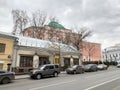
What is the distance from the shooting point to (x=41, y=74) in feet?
65.6

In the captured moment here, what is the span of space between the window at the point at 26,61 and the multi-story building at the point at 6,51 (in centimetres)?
234

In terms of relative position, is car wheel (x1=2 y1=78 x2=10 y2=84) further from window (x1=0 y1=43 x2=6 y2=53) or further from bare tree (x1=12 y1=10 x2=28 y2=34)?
bare tree (x1=12 y1=10 x2=28 y2=34)

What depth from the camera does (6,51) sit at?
24.2 metres

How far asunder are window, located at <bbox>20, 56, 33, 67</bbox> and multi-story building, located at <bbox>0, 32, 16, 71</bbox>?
234cm

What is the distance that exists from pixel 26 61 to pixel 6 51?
14.6ft

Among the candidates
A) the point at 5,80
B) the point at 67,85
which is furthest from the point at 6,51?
the point at 67,85

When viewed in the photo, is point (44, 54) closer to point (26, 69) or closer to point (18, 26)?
point (26, 69)

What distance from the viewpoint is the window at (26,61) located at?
26516mm

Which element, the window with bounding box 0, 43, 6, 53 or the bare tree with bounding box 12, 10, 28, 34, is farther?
the bare tree with bounding box 12, 10, 28, 34

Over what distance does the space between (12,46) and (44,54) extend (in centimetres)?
722

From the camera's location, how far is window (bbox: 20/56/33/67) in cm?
2652

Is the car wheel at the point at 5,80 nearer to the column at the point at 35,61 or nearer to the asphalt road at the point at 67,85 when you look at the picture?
the asphalt road at the point at 67,85

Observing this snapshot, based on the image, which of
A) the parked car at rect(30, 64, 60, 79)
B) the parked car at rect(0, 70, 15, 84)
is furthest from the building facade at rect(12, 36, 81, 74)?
the parked car at rect(0, 70, 15, 84)

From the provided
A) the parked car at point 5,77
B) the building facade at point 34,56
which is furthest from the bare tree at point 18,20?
the parked car at point 5,77
